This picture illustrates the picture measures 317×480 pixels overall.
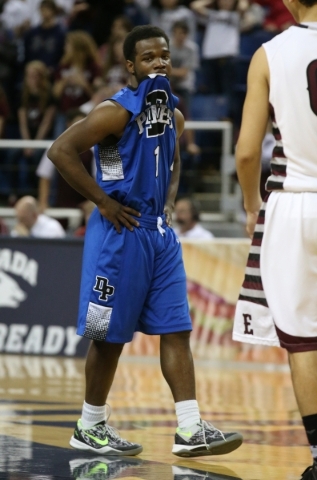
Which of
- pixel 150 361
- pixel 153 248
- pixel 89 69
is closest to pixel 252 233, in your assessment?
pixel 153 248

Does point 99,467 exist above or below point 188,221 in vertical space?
below

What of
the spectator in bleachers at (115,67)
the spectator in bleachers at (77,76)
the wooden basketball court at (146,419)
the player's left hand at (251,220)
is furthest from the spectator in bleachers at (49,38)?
the player's left hand at (251,220)

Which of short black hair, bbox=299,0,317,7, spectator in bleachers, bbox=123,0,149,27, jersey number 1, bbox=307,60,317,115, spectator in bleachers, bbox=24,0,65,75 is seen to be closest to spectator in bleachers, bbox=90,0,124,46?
spectator in bleachers, bbox=123,0,149,27

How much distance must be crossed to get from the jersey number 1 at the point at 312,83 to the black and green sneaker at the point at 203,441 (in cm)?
173

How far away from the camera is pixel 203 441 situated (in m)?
5.13

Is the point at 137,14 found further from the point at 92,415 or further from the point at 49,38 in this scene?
the point at 92,415

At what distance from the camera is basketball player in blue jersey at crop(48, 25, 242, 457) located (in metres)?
5.16

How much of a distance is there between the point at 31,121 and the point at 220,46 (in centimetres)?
270

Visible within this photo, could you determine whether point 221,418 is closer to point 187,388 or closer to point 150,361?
point 187,388

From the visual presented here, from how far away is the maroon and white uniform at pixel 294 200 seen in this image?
4270mm

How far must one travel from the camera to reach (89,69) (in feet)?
44.9

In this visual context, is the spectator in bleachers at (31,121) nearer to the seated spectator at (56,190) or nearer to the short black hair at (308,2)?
the seated spectator at (56,190)

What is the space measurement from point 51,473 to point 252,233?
4.47ft

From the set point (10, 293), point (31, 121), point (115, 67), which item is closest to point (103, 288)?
Answer: point (10, 293)
